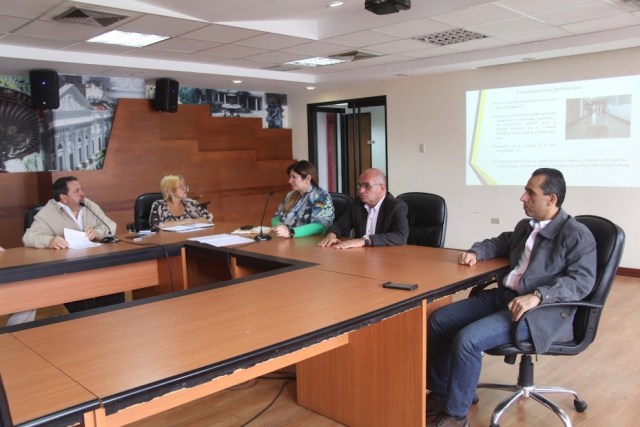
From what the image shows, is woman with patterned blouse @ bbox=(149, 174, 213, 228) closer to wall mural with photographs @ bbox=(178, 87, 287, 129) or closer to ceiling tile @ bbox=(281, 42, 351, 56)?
ceiling tile @ bbox=(281, 42, 351, 56)

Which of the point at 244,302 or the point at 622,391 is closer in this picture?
the point at 244,302

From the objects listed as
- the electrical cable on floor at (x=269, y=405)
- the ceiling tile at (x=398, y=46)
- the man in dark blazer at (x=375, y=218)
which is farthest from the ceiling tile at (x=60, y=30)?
the electrical cable on floor at (x=269, y=405)

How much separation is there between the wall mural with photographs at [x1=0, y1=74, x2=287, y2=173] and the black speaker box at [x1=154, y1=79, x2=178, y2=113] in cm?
30

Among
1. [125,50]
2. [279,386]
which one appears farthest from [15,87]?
[279,386]

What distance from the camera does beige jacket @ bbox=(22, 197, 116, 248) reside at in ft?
11.3

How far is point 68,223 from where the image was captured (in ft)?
12.1

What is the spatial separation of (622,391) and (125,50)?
4907 millimetres

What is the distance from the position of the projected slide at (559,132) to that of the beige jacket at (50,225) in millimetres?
4385

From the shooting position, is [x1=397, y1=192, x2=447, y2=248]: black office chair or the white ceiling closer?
[x1=397, y1=192, x2=447, y2=248]: black office chair

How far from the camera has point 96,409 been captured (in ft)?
4.00

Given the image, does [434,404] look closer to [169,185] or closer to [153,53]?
[169,185]

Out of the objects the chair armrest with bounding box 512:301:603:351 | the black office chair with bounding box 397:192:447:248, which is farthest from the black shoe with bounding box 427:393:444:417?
the black office chair with bounding box 397:192:447:248

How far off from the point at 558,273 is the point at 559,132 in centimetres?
397

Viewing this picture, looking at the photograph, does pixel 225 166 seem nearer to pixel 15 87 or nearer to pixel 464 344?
pixel 15 87
